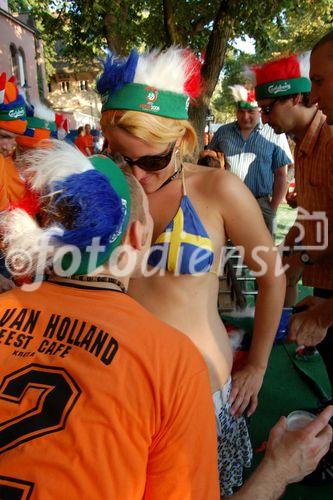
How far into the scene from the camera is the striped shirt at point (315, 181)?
2172 mm

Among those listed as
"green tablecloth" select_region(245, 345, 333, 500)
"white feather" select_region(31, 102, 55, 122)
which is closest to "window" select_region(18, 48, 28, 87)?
"white feather" select_region(31, 102, 55, 122)

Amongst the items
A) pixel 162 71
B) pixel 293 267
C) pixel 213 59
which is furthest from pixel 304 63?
pixel 213 59

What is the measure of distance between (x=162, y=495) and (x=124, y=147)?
1.20 meters

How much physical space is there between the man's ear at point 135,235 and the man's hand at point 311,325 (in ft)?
3.48

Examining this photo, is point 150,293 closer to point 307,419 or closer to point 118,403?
point 118,403

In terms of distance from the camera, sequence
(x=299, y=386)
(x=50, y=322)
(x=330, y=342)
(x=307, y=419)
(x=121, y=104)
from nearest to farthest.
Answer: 1. (x=50, y=322)
2. (x=121, y=104)
3. (x=307, y=419)
4. (x=330, y=342)
5. (x=299, y=386)

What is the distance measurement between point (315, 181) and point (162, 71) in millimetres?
1109

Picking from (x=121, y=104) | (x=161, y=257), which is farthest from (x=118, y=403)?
(x=121, y=104)

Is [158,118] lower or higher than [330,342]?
higher

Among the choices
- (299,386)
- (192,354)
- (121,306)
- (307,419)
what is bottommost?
(299,386)

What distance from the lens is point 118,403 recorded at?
0.79 meters

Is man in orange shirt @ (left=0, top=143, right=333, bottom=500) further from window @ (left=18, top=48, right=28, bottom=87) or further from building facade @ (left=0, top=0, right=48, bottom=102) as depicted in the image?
window @ (left=18, top=48, right=28, bottom=87)

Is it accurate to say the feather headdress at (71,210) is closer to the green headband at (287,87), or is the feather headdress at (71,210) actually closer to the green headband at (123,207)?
the green headband at (123,207)

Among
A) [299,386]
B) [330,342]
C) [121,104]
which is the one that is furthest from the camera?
[299,386]
